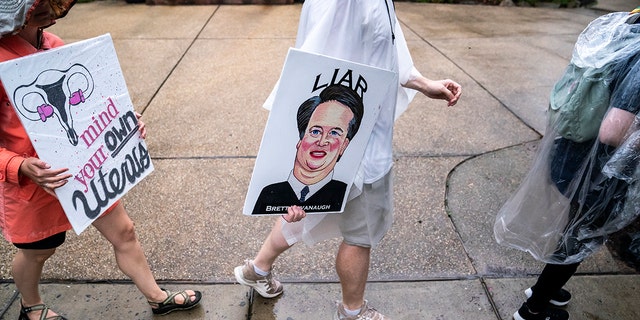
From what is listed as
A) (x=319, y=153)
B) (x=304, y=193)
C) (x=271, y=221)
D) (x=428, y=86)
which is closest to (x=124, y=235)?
(x=304, y=193)

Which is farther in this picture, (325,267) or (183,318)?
(325,267)

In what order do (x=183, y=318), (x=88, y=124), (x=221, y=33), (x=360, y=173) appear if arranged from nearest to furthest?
1. (x=88, y=124)
2. (x=360, y=173)
3. (x=183, y=318)
4. (x=221, y=33)

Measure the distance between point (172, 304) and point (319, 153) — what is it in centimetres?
110

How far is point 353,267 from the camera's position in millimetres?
1911

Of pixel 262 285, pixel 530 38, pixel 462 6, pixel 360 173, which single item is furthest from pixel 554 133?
pixel 462 6

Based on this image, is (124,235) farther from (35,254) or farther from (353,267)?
(353,267)

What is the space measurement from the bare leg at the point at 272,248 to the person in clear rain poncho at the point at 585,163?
109 cm

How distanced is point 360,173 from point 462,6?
760cm

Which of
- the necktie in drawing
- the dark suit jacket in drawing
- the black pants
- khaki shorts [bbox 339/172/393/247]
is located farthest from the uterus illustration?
the black pants

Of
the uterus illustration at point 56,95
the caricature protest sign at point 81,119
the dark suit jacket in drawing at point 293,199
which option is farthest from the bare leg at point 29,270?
the dark suit jacket in drawing at point 293,199

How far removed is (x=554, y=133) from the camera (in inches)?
76.7

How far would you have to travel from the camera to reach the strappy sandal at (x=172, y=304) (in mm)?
2143

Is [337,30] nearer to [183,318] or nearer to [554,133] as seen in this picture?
[554,133]

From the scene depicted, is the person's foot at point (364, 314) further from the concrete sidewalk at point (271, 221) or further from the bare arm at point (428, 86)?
the bare arm at point (428, 86)
